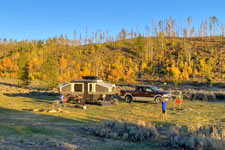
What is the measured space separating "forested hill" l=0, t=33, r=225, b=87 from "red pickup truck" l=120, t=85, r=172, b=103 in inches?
767

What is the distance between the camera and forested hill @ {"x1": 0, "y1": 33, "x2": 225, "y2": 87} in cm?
5488

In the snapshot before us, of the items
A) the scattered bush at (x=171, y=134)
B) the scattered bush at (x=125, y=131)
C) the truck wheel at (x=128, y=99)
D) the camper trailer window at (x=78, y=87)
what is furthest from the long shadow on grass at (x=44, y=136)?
the truck wheel at (x=128, y=99)

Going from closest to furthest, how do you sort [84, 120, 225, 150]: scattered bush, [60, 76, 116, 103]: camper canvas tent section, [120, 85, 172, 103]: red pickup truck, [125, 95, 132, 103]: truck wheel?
[84, 120, 225, 150]: scattered bush, [60, 76, 116, 103]: camper canvas tent section, [120, 85, 172, 103]: red pickup truck, [125, 95, 132, 103]: truck wheel

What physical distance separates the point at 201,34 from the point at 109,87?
300ft

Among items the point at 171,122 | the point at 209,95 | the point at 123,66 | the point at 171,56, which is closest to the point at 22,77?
the point at 209,95

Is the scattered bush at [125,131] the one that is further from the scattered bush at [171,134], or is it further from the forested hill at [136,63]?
the forested hill at [136,63]

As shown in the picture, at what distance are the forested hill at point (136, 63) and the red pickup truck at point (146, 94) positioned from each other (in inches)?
767

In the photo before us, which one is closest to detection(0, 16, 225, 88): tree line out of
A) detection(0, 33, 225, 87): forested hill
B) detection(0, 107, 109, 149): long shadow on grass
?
detection(0, 33, 225, 87): forested hill

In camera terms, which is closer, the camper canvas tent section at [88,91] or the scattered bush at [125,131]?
the scattered bush at [125,131]

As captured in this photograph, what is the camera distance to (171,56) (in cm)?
7744

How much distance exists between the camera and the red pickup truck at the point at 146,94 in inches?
827

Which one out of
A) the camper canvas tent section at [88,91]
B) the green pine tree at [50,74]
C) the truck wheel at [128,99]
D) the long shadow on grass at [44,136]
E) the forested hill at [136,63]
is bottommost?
the long shadow on grass at [44,136]

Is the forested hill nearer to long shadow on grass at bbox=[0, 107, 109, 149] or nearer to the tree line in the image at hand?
the tree line

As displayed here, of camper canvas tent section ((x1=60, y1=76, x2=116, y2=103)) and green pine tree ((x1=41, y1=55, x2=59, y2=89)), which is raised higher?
green pine tree ((x1=41, y1=55, x2=59, y2=89))
